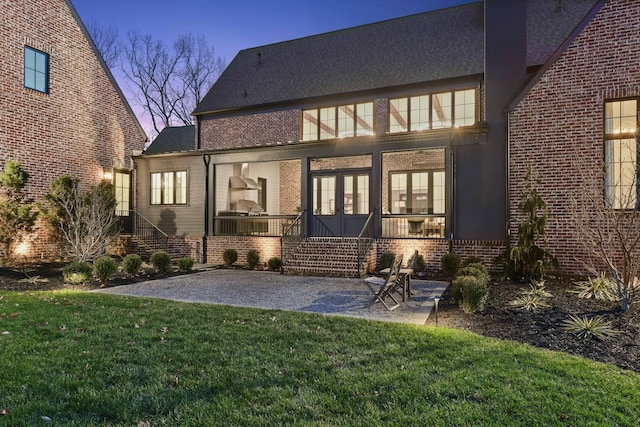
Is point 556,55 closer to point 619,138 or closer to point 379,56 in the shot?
point 619,138

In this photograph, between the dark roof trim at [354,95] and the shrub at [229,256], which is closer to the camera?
the dark roof trim at [354,95]

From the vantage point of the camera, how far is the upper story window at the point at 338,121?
14430 millimetres

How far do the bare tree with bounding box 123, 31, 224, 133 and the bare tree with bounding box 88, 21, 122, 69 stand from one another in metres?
0.77

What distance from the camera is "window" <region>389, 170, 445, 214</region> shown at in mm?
14281

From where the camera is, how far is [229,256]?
1358 cm

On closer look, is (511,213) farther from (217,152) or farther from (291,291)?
(217,152)

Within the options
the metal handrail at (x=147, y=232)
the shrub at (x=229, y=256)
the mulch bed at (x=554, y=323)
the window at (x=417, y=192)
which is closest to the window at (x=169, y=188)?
the metal handrail at (x=147, y=232)

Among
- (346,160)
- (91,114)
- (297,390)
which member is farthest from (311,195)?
(297,390)

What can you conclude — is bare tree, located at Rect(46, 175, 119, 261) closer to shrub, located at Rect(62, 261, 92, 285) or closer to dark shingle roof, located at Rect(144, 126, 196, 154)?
shrub, located at Rect(62, 261, 92, 285)

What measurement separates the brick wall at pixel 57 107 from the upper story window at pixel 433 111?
11.4m

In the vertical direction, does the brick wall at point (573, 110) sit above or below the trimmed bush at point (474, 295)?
above

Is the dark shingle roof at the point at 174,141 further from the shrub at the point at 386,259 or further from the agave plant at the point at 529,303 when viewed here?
the agave plant at the point at 529,303

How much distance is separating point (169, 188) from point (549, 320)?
47.2 feet

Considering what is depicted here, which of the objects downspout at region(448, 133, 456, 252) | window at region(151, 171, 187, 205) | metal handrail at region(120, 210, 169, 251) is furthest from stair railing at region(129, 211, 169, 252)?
downspout at region(448, 133, 456, 252)
